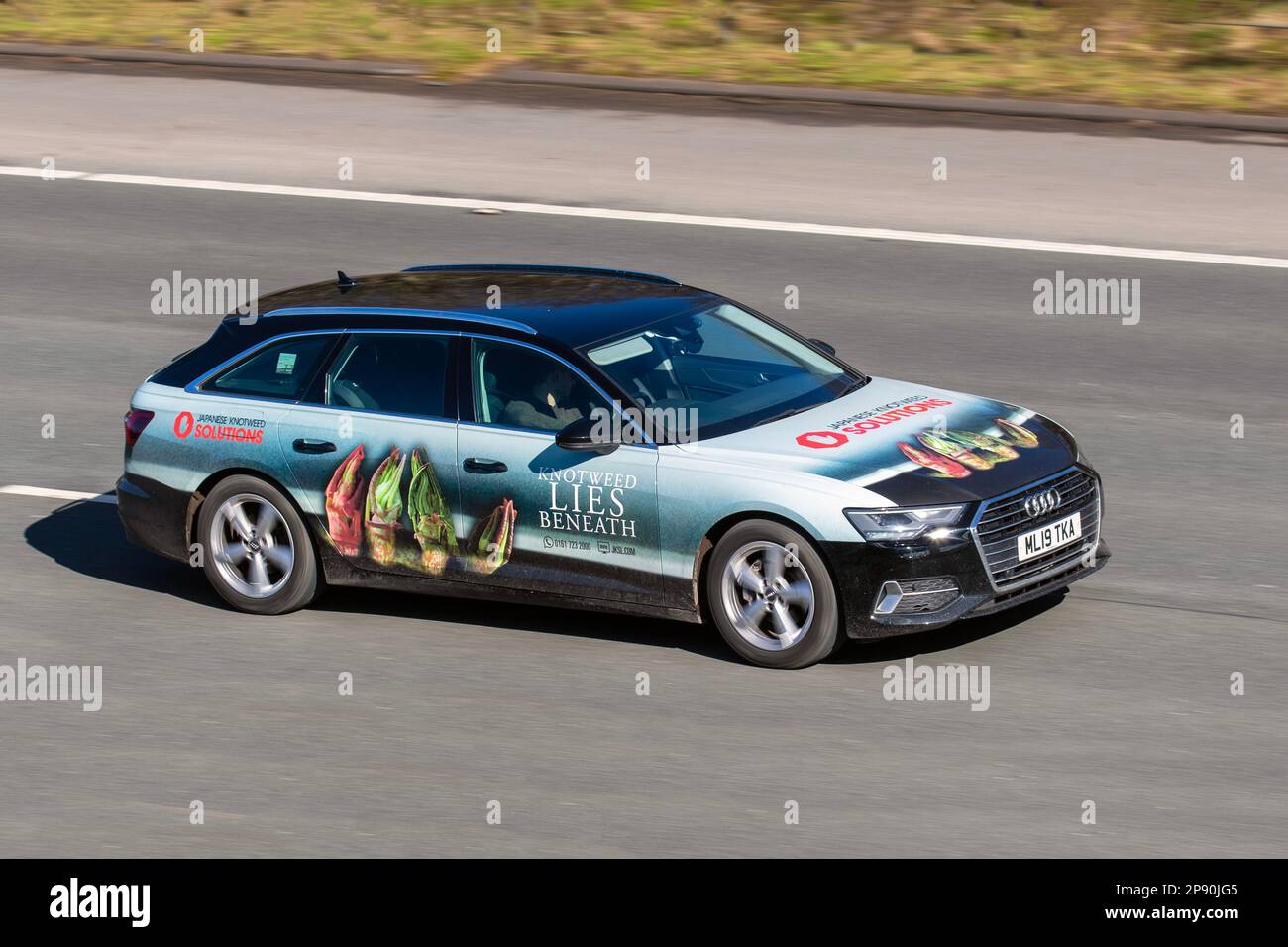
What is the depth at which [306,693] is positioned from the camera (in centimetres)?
899

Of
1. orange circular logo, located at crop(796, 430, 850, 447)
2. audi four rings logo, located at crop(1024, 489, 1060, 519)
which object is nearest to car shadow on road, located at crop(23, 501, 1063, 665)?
audi four rings logo, located at crop(1024, 489, 1060, 519)

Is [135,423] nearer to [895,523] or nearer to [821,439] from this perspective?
[821,439]

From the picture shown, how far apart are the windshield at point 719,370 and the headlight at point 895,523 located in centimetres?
88

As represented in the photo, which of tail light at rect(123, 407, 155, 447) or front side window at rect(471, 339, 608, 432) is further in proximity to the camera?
tail light at rect(123, 407, 155, 447)

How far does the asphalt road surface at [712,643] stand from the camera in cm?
762

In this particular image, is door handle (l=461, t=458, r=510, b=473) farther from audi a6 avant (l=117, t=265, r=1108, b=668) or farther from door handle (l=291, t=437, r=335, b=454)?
door handle (l=291, t=437, r=335, b=454)

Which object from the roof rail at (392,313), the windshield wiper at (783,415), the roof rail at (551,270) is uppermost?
the roof rail at (551,270)

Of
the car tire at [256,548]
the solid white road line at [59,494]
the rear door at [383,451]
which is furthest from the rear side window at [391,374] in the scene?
the solid white road line at [59,494]

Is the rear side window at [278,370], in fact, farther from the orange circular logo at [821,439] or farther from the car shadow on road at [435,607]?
the orange circular logo at [821,439]

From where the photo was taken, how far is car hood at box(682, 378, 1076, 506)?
882 cm

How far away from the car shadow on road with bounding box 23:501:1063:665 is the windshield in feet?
3.38

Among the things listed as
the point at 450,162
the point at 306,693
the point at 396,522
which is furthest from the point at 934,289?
the point at 306,693

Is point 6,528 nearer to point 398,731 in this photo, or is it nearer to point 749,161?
point 398,731

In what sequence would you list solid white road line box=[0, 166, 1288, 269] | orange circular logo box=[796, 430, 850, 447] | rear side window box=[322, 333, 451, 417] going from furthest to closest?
solid white road line box=[0, 166, 1288, 269] < rear side window box=[322, 333, 451, 417] < orange circular logo box=[796, 430, 850, 447]
